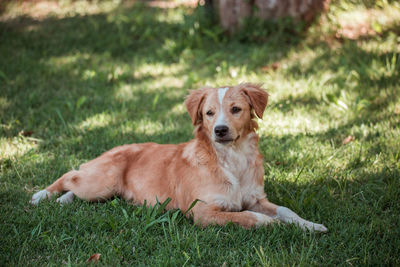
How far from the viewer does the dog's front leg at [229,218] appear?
3556mm

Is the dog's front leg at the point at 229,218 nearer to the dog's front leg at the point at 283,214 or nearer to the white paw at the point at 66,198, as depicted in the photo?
the dog's front leg at the point at 283,214

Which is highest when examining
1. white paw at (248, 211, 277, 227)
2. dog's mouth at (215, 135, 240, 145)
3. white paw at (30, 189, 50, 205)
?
dog's mouth at (215, 135, 240, 145)

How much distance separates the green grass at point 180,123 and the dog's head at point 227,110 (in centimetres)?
86

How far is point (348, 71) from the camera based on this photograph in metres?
7.25

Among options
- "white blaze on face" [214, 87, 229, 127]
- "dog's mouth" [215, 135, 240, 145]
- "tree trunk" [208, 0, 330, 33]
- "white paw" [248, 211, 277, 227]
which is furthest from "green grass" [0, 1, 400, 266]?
"white blaze on face" [214, 87, 229, 127]

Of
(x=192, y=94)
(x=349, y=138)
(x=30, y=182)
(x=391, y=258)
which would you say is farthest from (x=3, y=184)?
(x=349, y=138)

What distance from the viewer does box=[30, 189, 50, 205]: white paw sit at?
4136 mm

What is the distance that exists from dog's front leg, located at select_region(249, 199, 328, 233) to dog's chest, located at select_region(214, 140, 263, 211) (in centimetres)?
8

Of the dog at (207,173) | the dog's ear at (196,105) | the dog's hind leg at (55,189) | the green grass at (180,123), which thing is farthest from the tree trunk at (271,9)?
the dog's hind leg at (55,189)

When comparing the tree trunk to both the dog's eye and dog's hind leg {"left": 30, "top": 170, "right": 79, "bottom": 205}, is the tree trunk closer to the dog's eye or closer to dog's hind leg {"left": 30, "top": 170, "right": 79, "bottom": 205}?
the dog's eye

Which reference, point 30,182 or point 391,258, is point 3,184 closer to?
point 30,182

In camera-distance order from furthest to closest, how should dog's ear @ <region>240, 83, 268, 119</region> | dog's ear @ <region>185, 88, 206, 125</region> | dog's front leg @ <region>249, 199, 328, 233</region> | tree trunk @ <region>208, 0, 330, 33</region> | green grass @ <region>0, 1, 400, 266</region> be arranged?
tree trunk @ <region>208, 0, 330, 33</region> → dog's ear @ <region>185, 88, 206, 125</region> → dog's ear @ <region>240, 83, 268, 119</region> → dog's front leg @ <region>249, 199, 328, 233</region> → green grass @ <region>0, 1, 400, 266</region>

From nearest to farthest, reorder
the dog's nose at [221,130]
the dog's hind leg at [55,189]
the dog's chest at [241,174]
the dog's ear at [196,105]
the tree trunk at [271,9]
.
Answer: the dog's nose at [221,130]
the dog's chest at [241,174]
the dog's ear at [196,105]
the dog's hind leg at [55,189]
the tree trunk at [271,9]

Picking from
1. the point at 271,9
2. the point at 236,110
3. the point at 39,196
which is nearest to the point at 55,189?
the point at 39,196
